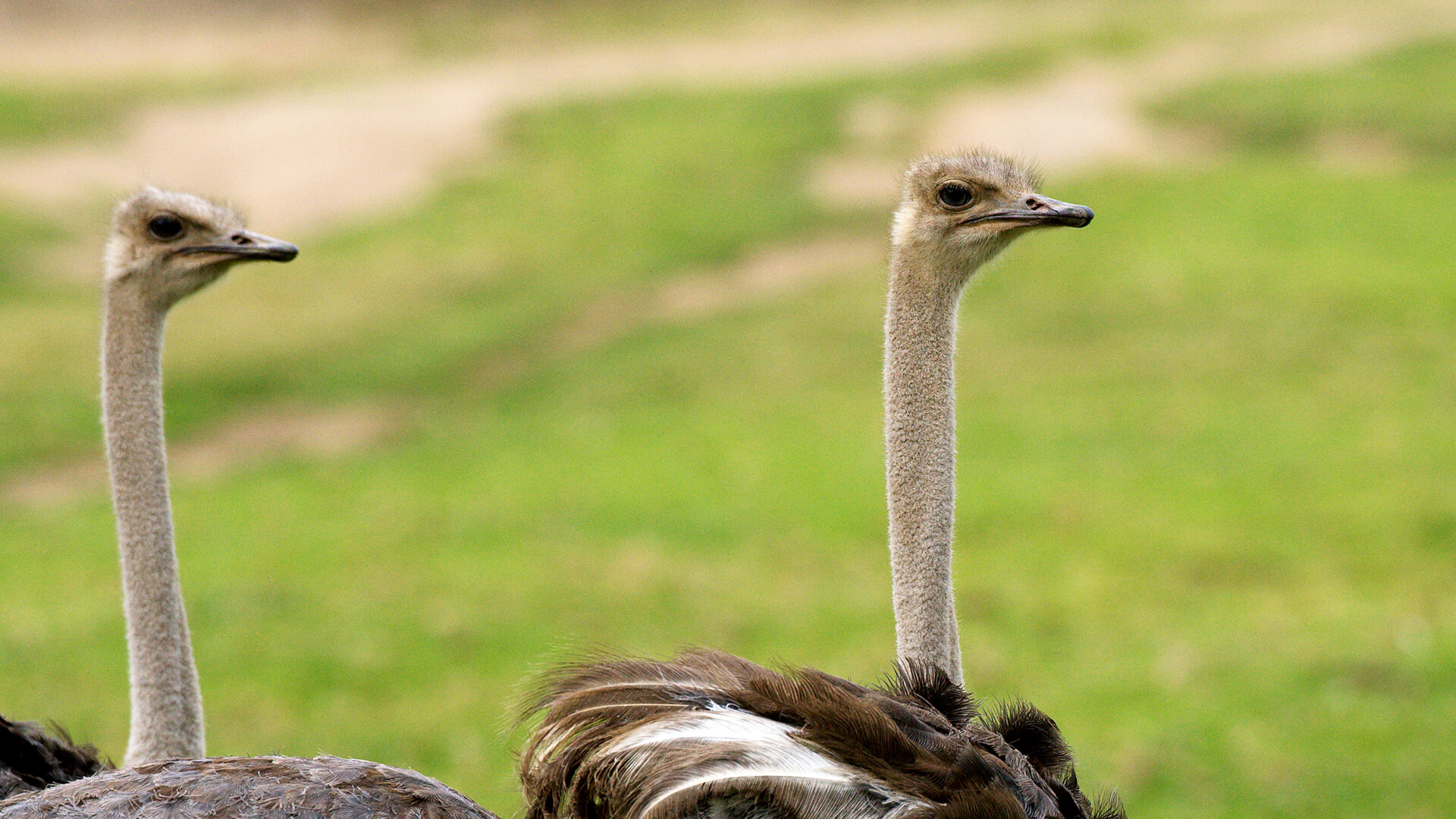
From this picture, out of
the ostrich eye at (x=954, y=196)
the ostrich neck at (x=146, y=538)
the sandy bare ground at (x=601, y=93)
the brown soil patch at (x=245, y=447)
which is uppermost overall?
the sandy bare ground at (x=601, y=93)

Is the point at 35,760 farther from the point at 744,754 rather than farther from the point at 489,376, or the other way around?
the point at 489,376

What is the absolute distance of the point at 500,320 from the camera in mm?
15164

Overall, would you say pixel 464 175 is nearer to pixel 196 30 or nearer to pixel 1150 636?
pixel 196 30

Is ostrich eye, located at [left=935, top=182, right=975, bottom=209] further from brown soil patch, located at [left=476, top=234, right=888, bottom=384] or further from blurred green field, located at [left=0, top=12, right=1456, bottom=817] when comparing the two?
brown soil patch, located at [left=476, top=234, right=888, bottom=384]

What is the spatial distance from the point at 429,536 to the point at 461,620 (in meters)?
1.58

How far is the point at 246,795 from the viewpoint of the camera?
2988mm

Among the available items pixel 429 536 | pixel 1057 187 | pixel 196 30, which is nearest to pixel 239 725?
pixel 429 536

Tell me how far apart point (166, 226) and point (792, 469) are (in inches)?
300

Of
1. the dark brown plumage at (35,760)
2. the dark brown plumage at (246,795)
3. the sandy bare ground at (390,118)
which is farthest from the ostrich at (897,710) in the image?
the sandy bare ground at (390,118)

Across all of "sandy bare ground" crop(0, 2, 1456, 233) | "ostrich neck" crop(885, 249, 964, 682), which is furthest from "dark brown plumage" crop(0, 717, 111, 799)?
"sandy bare ground" crop(0, 2, 1456, 233)

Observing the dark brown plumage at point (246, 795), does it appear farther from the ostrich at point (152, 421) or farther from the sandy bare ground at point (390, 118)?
the sandy bare ground at point (390, 118)

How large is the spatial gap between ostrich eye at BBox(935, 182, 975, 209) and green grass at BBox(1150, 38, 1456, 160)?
1505cm

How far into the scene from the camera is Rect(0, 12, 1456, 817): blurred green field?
7.75m

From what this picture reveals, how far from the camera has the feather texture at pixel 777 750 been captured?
2.80 metres
